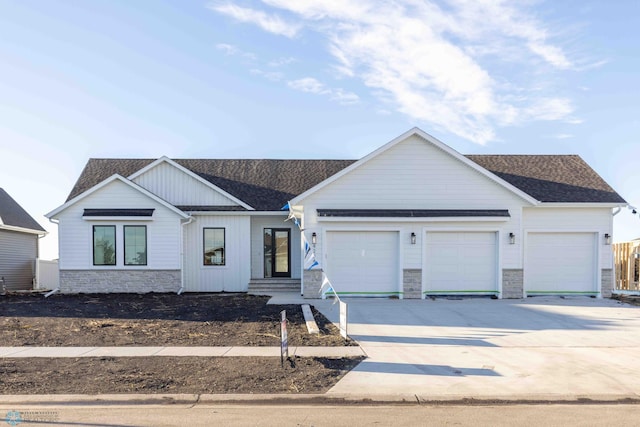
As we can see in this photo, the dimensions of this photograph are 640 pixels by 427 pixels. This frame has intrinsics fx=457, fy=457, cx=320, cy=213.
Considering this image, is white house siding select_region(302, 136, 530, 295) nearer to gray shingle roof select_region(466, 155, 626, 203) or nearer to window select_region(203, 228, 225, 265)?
gray shingle roof select_region(466, 155, 626, 203)

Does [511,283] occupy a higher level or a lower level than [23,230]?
lower

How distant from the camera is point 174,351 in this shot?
27.8ft

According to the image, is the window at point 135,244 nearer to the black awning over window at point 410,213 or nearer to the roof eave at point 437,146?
the roof eave at point 437,146

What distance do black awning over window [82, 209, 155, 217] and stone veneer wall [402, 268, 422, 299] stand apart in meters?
9.68

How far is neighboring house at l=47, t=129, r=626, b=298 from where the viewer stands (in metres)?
16.1

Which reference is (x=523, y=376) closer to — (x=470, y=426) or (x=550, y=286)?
(x=470, y=426)

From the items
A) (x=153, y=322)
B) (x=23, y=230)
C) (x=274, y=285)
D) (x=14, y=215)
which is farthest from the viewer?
(x=14, y=215)

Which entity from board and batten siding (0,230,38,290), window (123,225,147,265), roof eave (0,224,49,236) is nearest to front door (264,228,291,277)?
window (123,225,147,265)

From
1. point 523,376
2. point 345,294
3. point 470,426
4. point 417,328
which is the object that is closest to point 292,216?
point 345,294

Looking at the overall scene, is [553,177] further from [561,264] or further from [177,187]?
[177,187]

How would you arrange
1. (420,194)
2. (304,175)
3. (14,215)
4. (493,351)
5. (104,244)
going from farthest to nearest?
(14,215) → (304,175) → (104,244) → (420,194) → (493,351)

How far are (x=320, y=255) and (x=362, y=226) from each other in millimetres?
1782

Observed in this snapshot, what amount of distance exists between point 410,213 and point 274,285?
6050 mm

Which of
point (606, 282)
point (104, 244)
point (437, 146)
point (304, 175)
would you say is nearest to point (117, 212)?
point (104, 244)
